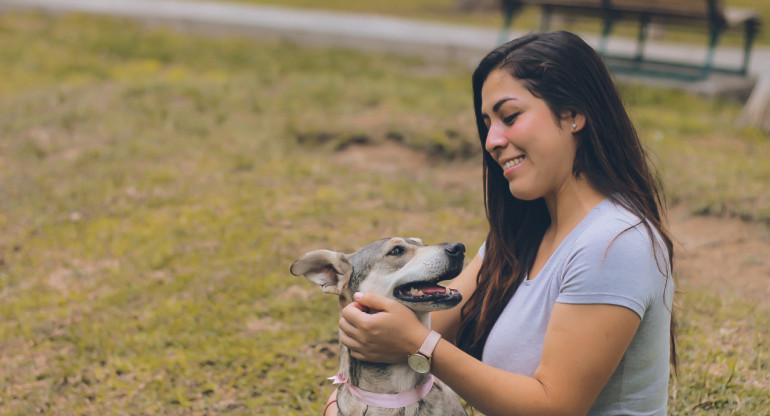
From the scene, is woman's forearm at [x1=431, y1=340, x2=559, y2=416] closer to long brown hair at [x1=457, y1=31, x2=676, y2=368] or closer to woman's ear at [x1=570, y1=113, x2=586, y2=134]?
long brown hair at [x1=457, y1=31, x2=676, y2=368]

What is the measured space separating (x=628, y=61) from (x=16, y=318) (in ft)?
26.2

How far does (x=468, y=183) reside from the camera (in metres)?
6.20

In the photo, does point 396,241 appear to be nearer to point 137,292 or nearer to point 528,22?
point 137,292

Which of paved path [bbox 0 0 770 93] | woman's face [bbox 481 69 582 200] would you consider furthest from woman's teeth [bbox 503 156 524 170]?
paved path [bbox 0 0 770 93]

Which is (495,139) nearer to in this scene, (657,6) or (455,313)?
(455,313)

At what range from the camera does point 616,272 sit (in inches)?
81.9

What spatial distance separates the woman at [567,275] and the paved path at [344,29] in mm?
7214

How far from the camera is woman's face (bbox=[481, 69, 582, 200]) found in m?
2.32

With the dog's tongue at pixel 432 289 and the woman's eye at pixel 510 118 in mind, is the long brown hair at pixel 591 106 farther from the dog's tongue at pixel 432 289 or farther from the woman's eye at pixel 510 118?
the dog's tongue at pixel 432 289

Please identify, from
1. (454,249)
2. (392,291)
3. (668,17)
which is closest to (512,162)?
(454,249)

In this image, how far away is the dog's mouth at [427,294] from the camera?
8.20 ft

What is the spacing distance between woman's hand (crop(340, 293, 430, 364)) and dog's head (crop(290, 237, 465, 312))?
0.22 m

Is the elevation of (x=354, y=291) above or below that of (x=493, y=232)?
below

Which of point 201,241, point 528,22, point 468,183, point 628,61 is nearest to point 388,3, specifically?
point 528,22
